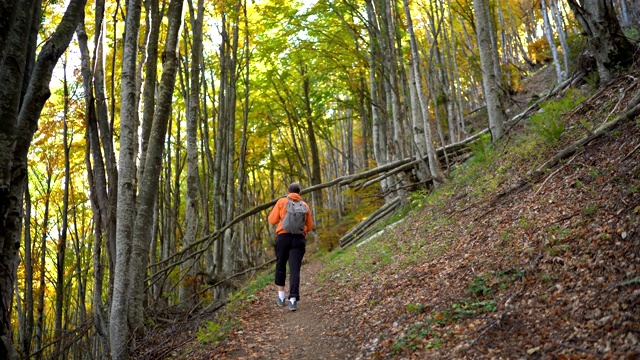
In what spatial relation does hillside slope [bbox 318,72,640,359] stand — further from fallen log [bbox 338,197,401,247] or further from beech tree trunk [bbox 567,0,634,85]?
fallen log [bbox 338,197,401,247]

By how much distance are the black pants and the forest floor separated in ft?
1.78

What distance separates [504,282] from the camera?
4.18 metres

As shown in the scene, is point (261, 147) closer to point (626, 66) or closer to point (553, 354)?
point (626, 66)

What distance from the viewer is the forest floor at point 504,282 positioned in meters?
3.18

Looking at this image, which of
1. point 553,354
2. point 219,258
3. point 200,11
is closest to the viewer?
point 553,354

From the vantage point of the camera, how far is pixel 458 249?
5957 millimetres

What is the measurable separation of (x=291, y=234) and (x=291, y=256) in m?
0.37

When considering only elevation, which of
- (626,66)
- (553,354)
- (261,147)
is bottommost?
(553,354)

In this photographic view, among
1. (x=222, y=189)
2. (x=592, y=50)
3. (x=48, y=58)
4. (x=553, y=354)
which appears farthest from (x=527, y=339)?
(x=222, y=189)

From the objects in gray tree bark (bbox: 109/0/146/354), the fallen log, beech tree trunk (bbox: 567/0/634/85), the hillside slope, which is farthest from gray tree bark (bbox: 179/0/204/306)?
beech tree trunk (bbox: 567/0/634/85)

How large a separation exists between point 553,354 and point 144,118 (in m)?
6.07

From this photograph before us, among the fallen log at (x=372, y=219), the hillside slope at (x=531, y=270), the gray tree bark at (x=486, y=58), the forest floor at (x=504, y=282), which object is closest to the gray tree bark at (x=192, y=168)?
the forest floor at (x=504, y=282)

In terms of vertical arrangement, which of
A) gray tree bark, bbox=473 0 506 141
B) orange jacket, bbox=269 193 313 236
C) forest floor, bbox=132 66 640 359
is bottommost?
forest floor, bbox=132 66 640 359

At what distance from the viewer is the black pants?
7.11 metres
